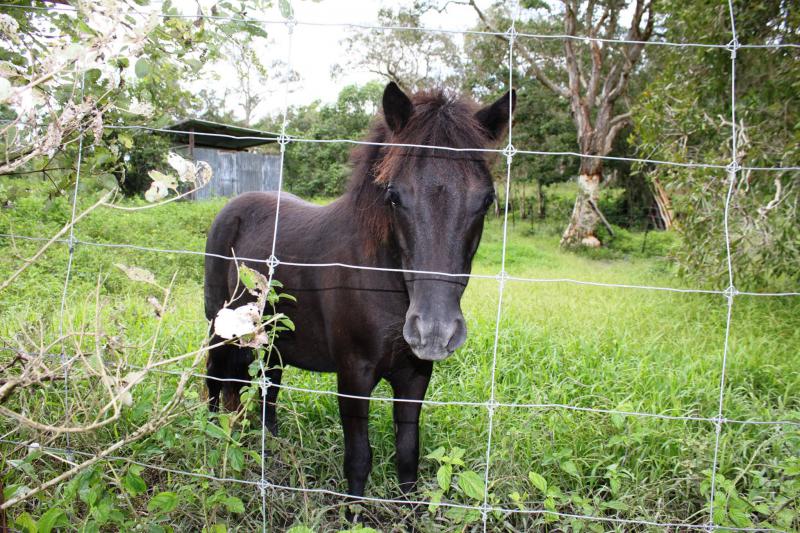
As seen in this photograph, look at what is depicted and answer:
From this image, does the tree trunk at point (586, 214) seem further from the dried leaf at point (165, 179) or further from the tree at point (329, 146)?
the dried leaf at point (165, 179)

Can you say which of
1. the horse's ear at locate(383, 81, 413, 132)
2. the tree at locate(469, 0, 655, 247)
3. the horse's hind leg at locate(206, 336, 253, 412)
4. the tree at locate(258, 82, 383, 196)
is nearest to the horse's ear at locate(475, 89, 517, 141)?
the horse's ear at locate(383, 81, 413, 132)

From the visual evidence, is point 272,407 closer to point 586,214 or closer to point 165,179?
point 165,179

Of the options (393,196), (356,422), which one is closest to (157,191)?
(393,196)

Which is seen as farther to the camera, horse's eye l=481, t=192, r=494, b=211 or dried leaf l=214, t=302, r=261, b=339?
horse's eye l=481, t=192, r=494, b=211

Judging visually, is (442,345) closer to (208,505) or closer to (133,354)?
(208,505)

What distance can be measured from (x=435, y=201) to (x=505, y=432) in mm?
1542

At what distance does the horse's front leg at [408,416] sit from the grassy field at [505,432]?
149mm

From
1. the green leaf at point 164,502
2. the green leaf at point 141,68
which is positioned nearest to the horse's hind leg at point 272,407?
the green leaf at point 164,502

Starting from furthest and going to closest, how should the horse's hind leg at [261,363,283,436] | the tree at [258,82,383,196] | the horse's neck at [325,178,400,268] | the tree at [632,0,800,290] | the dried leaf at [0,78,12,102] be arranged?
the tree at [258,82,383,196] < the tree at [632,0,800,290] < the horse's hind leg at [261,363,283,436] < the horse's neck at [325,178,400,268] < the dried leaf at [0,78,12,102]

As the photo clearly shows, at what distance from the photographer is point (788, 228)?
4.71 m

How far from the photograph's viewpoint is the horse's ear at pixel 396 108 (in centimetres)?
210

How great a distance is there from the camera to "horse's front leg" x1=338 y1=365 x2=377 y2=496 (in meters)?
2.31

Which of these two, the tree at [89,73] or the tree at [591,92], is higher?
the tree at [591,92]

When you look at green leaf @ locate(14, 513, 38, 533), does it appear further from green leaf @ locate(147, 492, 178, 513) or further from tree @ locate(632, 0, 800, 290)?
tree @ locate(632, 0, 800, 290)
